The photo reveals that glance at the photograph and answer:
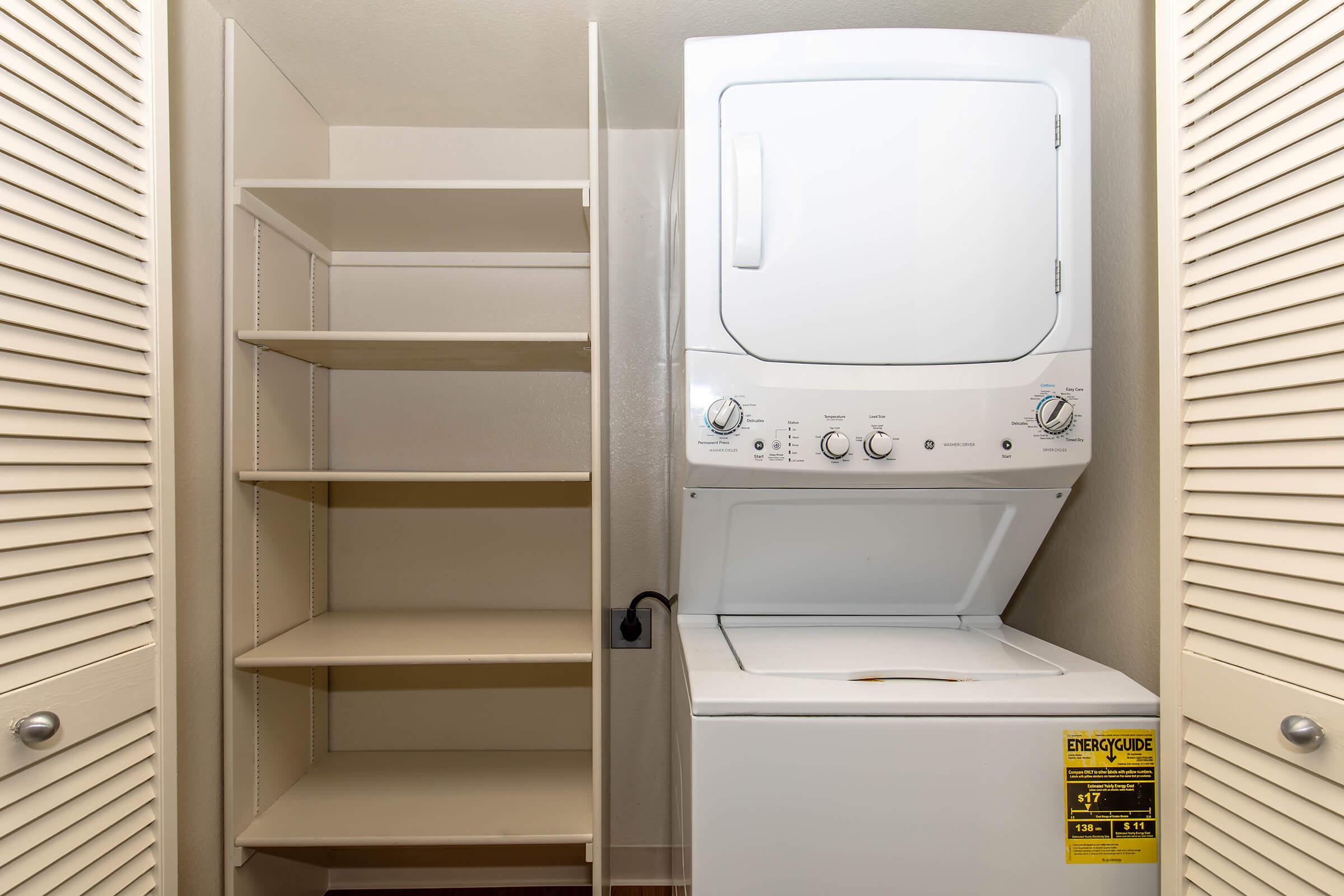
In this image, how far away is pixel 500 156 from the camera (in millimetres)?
2064

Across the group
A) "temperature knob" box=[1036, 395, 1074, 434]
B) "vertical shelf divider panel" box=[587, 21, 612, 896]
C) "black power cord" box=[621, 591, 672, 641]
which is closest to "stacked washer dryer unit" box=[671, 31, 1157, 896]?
"temperature knob" box=[1036, 395, 1074, 434]

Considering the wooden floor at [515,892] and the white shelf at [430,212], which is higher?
the white shelf at [430,212]

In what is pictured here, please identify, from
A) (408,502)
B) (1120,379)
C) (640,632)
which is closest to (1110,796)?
(1120,379)

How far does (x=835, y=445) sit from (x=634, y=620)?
100 centimetres

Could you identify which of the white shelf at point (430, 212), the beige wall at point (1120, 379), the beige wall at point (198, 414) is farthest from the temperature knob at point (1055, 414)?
the beige wall at point (198, 414)

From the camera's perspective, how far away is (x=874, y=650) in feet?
4.31

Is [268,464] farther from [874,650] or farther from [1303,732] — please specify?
[1303,732]

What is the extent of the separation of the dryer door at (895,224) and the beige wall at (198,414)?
102cm

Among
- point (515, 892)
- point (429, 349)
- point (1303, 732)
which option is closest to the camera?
point (1303, 732)

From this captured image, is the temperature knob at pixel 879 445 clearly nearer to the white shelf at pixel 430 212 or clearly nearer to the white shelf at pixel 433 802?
the white shelf at pixel 430 212

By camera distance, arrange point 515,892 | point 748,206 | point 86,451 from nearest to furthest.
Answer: point 86,451 → point 748,206 → point 515,892

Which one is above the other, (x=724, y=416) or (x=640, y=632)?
(x=724, y=416)

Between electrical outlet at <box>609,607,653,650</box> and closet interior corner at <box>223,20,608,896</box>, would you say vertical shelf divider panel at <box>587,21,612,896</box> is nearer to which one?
closet interior corner at <box>223,20,608,896</box>

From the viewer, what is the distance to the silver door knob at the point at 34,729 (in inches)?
33.0
